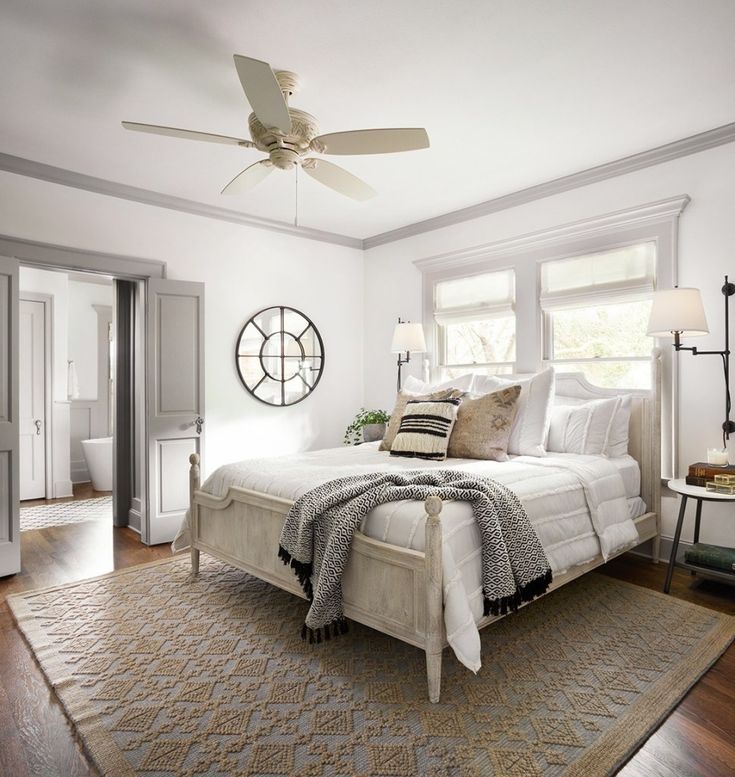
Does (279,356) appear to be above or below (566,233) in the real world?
below

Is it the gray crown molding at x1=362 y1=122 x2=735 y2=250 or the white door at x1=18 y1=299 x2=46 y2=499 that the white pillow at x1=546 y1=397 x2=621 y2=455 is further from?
the white door at x1=18 y1=299 x2=46 y2=499

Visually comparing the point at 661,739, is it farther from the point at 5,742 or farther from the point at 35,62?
the point at 35,62

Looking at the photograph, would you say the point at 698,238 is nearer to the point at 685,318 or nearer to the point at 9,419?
the point at 685,318

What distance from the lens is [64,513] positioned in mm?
5125

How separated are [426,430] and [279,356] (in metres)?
2.06

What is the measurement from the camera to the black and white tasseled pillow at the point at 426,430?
3342 millimetres

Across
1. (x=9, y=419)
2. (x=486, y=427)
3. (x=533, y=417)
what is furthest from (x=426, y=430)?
(x=9, y=419)

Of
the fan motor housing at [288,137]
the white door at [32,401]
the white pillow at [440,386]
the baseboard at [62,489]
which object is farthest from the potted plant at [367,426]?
the white door at [32,401]

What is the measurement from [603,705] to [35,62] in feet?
11.9

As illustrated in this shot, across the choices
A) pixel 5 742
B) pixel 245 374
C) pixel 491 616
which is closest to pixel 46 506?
pixel 245 374

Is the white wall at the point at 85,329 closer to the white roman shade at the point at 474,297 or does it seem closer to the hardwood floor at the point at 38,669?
the hardwood floor at the point at 38,669

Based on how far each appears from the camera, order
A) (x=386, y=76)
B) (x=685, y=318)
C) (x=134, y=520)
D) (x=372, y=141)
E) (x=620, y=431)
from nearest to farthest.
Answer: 1. (x=372, y=141)
2. (x=386, y=76)
3. (x=685, y=318)
4. (x=620, y=431)
5. (x=134, y=520)

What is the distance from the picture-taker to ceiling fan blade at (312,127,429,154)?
2379 millimetres

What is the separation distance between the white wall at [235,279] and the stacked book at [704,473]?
3214 mm
